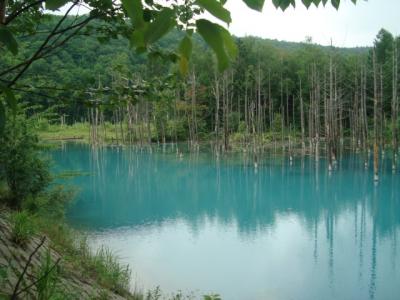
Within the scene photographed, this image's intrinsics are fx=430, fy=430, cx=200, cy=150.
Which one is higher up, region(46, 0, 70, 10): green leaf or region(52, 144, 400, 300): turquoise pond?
region(46, 0, 70, 10): green leaf

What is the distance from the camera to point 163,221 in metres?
12.7

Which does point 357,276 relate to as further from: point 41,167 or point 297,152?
point 297,152

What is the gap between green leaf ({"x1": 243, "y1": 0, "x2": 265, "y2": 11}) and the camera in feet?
1.93

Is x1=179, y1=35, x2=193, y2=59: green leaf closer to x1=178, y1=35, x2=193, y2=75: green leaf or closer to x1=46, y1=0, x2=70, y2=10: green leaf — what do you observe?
x1=178, y1=35, x2=193, y2=75: green leaf

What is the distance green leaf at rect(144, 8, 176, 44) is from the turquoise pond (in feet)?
24.5

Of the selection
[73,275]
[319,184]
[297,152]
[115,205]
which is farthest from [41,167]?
[297,152]

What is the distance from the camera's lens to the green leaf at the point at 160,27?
1.78 feet

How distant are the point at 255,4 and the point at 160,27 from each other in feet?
0.46

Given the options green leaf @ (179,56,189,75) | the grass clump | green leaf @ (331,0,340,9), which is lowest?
the grass clump

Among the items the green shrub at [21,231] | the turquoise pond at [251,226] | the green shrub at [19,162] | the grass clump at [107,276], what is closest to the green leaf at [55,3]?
the green shrub at [21,231]

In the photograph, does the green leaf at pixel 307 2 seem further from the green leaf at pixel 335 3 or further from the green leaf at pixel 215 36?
the green leaf at pixel 215 36

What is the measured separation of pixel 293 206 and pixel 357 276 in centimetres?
640

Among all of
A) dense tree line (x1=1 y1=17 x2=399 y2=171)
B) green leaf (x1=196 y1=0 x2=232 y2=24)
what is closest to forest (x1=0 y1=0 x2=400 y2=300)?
green leaf (x1=196 y1=0 x2=232 y2=24)

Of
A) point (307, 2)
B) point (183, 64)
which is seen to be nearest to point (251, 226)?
point (307, 2)
